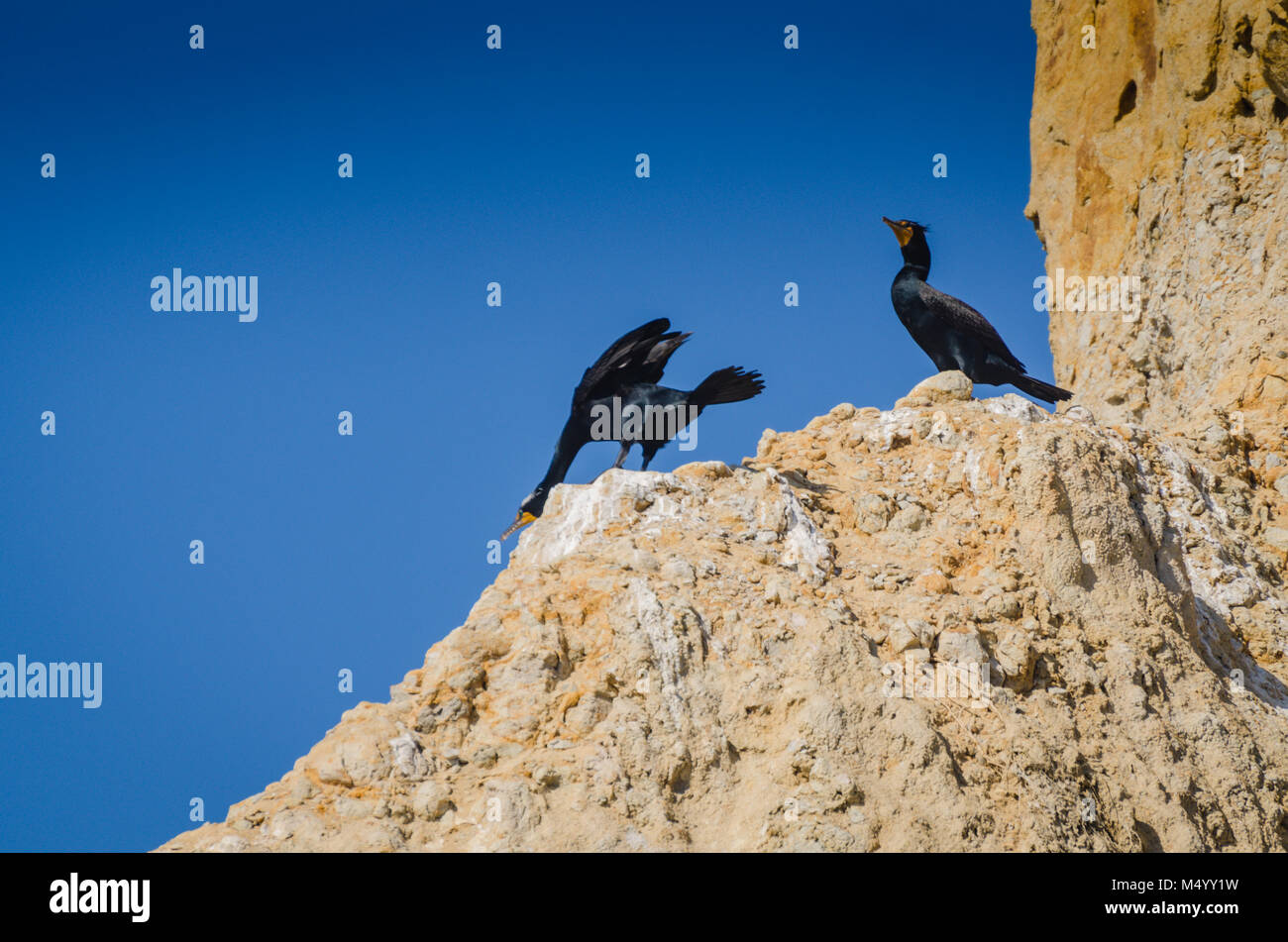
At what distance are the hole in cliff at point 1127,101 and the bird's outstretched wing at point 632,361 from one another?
7.16m

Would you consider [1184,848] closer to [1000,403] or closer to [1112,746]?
[1112,746]

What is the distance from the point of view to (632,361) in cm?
1038

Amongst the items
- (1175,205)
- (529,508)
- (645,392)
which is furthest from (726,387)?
(1175,205)

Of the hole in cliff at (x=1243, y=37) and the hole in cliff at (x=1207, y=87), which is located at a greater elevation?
the hole in cliff at (x=1243, y=37)

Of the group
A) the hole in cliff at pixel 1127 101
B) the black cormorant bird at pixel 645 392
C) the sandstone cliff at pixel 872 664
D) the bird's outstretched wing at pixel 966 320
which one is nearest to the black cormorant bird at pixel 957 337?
the bird's outstretched wing at pixel 966 320

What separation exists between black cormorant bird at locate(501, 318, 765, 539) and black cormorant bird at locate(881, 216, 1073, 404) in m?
3.07

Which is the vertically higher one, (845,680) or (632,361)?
(632,361)

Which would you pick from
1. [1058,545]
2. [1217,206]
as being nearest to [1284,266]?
[1217,206]

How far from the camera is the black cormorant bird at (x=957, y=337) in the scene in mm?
12492

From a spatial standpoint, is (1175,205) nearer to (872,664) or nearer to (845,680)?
(872,664)

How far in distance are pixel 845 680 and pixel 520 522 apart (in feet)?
17.9

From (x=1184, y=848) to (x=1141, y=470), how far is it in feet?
11.7

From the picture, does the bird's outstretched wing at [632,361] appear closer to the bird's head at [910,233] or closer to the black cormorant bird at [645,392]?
the black cormorant bird at [645,392]
